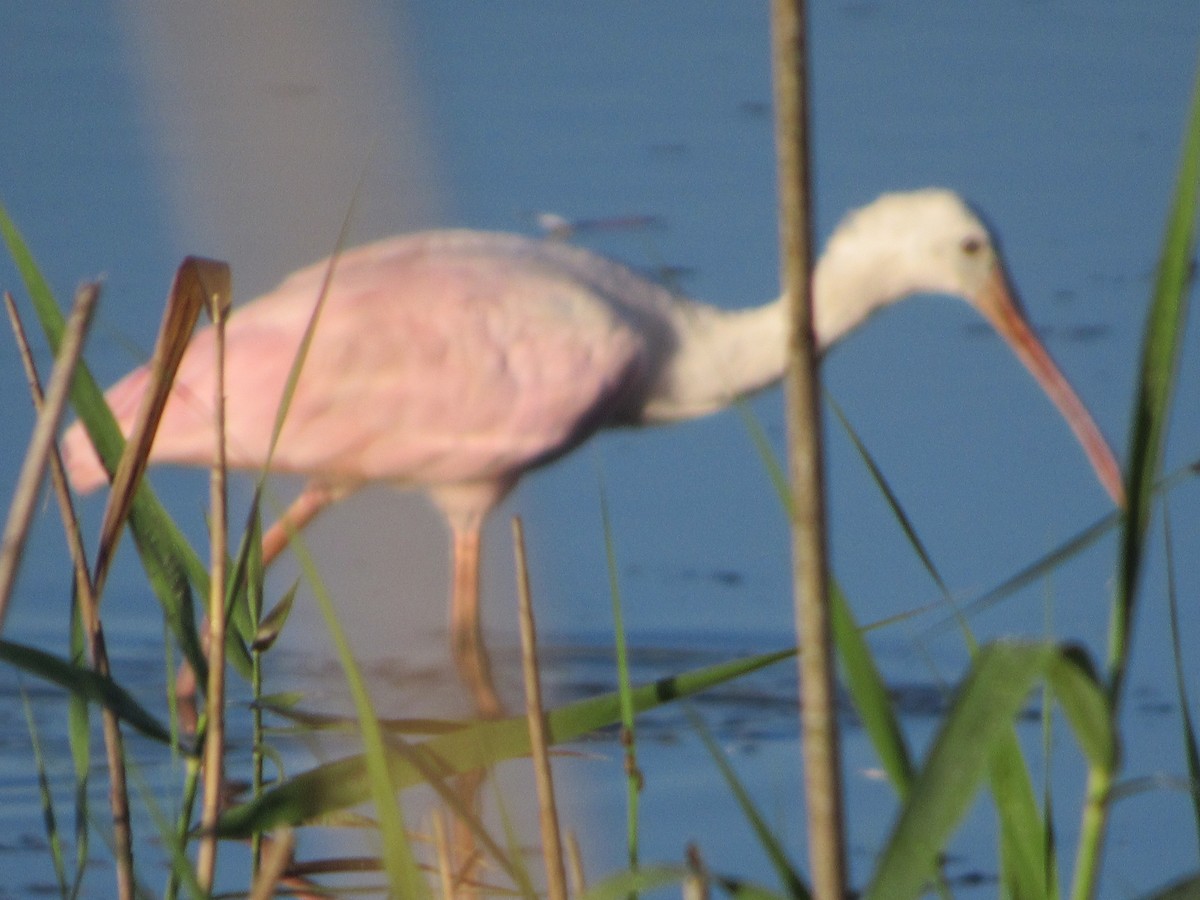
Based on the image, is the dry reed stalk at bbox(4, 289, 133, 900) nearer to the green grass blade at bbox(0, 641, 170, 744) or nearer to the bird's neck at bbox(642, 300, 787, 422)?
the green grass blade at bbox(0, 641, 170, 744)

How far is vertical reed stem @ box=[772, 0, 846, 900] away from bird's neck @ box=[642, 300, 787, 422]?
3048 mm

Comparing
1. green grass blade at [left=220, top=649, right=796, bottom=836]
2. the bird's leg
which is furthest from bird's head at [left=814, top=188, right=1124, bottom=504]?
green grass blade at [left=220, top=649, right=796, bottom=836]

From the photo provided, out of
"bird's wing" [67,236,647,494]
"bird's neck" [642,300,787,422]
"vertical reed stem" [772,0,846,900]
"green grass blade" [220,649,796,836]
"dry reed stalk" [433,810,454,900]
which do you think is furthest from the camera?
"bird's neck" [642,300,787,422]

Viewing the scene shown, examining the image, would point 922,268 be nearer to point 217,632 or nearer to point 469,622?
point 469,622

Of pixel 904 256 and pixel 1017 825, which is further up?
pixel 904 256

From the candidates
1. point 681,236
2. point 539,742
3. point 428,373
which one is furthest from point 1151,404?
point 681,236

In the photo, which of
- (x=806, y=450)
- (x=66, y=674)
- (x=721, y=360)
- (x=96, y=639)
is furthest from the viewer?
(x=721, y=360)

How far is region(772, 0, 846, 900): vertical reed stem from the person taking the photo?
2.78 feet

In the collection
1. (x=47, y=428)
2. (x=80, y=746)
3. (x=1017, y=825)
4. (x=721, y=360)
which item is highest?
(x=721, y=360)

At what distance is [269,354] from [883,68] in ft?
9.97

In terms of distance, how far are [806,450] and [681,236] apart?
424cm

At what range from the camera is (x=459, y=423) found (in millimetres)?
3975

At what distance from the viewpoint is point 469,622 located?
3932 millimetres

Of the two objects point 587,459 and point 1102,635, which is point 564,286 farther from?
point 1102,635
